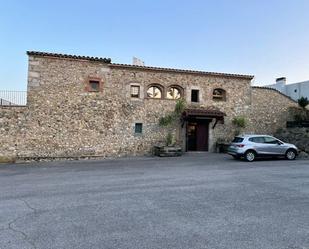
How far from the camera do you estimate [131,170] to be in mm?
12188

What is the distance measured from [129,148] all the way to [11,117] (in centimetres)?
724

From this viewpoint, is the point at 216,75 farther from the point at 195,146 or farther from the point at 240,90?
the point at 195,146

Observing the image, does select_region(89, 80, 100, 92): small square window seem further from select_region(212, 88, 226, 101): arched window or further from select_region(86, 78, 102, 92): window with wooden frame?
select_region(212, 88, 226, 101): arched window

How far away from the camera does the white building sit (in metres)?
28.4

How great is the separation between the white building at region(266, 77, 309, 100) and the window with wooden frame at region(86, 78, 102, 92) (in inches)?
862

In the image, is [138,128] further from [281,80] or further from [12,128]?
[281,80]

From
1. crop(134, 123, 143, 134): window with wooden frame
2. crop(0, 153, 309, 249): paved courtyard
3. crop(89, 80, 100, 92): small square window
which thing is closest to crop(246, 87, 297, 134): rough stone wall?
crop(134, 123, 143, 134): window with wooden frame

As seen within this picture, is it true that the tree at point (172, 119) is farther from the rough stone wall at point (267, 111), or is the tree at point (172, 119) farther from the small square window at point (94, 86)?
the rough stone wall at point (267, 111)

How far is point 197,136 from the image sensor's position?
1931 cm

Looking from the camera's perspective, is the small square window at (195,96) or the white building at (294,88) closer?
the small square window at (195,96)

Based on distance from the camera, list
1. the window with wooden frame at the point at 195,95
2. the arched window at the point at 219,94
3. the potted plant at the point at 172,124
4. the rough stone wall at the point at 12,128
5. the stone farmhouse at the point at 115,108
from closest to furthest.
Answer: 1. the rough stone wall at the point at 12,128
2. the stone farmhouse at the point at 115,108
3. the potted plant at the point at 172,124
4. the window with wooden frame at the point at 195,95
5. the arched window at the point at 219,94

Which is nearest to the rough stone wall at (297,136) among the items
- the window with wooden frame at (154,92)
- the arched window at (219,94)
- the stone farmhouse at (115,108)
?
the stone farmhouse at (115,108)

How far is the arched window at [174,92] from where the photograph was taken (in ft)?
61.8

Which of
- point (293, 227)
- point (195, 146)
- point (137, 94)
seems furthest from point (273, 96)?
point (293, 227)
